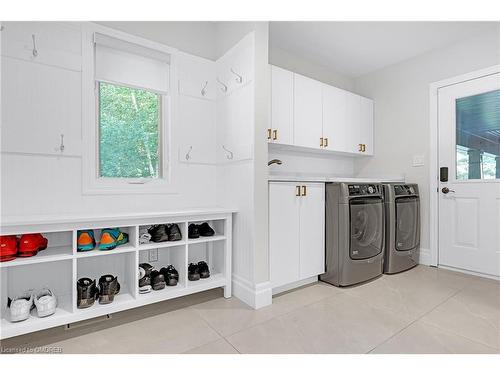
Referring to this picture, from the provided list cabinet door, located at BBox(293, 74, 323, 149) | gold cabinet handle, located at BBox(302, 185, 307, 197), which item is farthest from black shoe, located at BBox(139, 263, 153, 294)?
cabinet door, located at BBox(293, 74, 323, 149)

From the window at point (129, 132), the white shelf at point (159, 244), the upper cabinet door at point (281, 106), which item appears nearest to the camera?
the white shelf at point (159, 244)

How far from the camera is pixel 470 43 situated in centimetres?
283

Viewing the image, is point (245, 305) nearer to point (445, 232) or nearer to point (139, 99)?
point (139, 99)

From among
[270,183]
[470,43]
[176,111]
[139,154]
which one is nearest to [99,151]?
[139,154]

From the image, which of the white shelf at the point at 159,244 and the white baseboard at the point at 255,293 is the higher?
the white shelf at the point at 159,244

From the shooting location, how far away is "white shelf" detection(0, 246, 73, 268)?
152 cm

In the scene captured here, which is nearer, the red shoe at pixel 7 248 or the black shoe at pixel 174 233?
the red shoe at pixel 7 248

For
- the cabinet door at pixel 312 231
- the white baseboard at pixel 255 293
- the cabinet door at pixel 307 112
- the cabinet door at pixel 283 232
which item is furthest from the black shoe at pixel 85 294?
the cabinet door at pixel 307 112

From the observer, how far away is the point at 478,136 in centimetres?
279

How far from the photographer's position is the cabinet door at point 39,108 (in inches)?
69.9

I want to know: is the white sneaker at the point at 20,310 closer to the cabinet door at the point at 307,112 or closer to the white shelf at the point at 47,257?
the white shelf at the point at 47,257

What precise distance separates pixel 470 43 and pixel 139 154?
3442 mm

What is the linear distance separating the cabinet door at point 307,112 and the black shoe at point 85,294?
6.97 ft

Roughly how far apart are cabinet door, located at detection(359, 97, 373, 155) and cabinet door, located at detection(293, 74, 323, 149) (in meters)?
0.77
